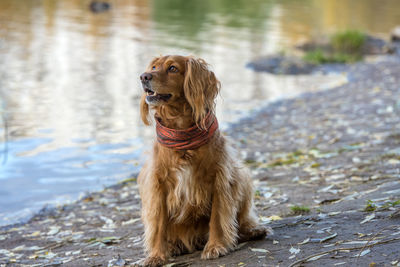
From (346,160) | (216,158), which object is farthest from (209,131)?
(346,160)

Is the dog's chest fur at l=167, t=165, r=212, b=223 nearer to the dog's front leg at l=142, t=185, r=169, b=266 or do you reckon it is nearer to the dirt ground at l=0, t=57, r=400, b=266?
the dog's front leg at l=142, t=185, r=169, b=266

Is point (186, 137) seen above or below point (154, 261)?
above

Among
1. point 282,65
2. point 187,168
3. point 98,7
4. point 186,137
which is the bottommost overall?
point 282,65

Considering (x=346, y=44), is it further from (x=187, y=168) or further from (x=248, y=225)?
(x=187, y=168)

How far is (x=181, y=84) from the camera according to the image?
4.61m

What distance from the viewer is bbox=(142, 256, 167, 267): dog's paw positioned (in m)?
4.73

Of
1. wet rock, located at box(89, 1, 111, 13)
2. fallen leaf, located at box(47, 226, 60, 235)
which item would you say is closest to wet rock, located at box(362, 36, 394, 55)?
wet rock, located at box(89, 1, 111, 13)

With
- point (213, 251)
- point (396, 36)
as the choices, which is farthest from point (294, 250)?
point (396, 36)

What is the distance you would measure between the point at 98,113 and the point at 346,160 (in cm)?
745

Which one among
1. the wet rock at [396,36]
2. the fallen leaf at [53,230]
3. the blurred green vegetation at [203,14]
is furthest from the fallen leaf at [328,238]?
→ the wet rock at [396,36]

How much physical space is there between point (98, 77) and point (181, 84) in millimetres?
14147

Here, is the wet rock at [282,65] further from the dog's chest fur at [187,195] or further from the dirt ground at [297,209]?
the dog's chest fur at [187,195]

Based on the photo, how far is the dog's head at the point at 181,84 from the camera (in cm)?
450

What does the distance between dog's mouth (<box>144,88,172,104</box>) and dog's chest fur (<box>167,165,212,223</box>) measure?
1.96ft
